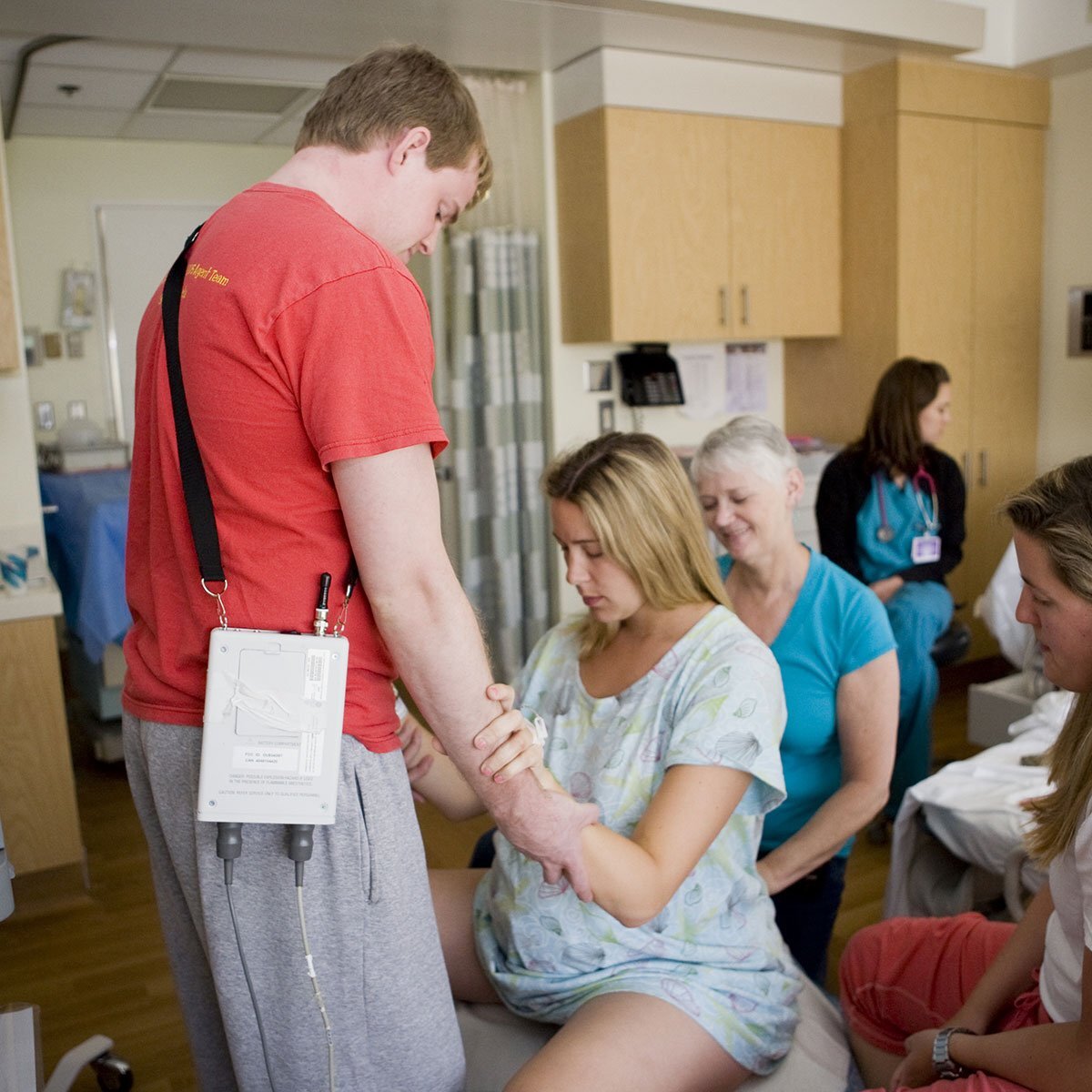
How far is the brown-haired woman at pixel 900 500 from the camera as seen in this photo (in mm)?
3539

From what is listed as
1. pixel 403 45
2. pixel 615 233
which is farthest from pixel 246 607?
pixel 615 233

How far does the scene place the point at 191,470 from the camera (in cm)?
111

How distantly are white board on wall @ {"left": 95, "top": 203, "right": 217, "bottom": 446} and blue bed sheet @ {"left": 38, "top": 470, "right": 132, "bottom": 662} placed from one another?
1.84 m

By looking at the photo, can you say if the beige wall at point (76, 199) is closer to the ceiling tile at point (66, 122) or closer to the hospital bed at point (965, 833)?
the ceiling tile at point (66, 122)

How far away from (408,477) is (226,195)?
5.91 metres

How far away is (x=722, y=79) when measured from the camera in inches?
167

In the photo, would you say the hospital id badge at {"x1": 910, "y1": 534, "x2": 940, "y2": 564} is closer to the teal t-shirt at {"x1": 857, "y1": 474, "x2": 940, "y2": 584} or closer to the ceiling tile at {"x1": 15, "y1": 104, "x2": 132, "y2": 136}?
the teal t-shirt at {"x1": 857, "y1": 474, "x2": 940, "y2": 584}

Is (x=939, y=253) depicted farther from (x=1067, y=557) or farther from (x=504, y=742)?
(x=504, y=742)

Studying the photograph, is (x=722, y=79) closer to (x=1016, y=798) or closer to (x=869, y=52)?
(x=869, y=52)

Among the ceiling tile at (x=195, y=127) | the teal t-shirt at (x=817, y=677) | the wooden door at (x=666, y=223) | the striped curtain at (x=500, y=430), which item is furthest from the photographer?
the ceiling tile at (x=195, y=127)

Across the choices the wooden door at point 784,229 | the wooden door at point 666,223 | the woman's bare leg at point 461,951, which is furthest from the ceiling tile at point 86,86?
the woman's bare leg at point 461,951

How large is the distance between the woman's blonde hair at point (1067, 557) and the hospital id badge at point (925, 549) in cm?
227

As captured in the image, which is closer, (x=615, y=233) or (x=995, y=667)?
(x=615, y=233)

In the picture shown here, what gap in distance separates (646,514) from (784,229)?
323 cm
